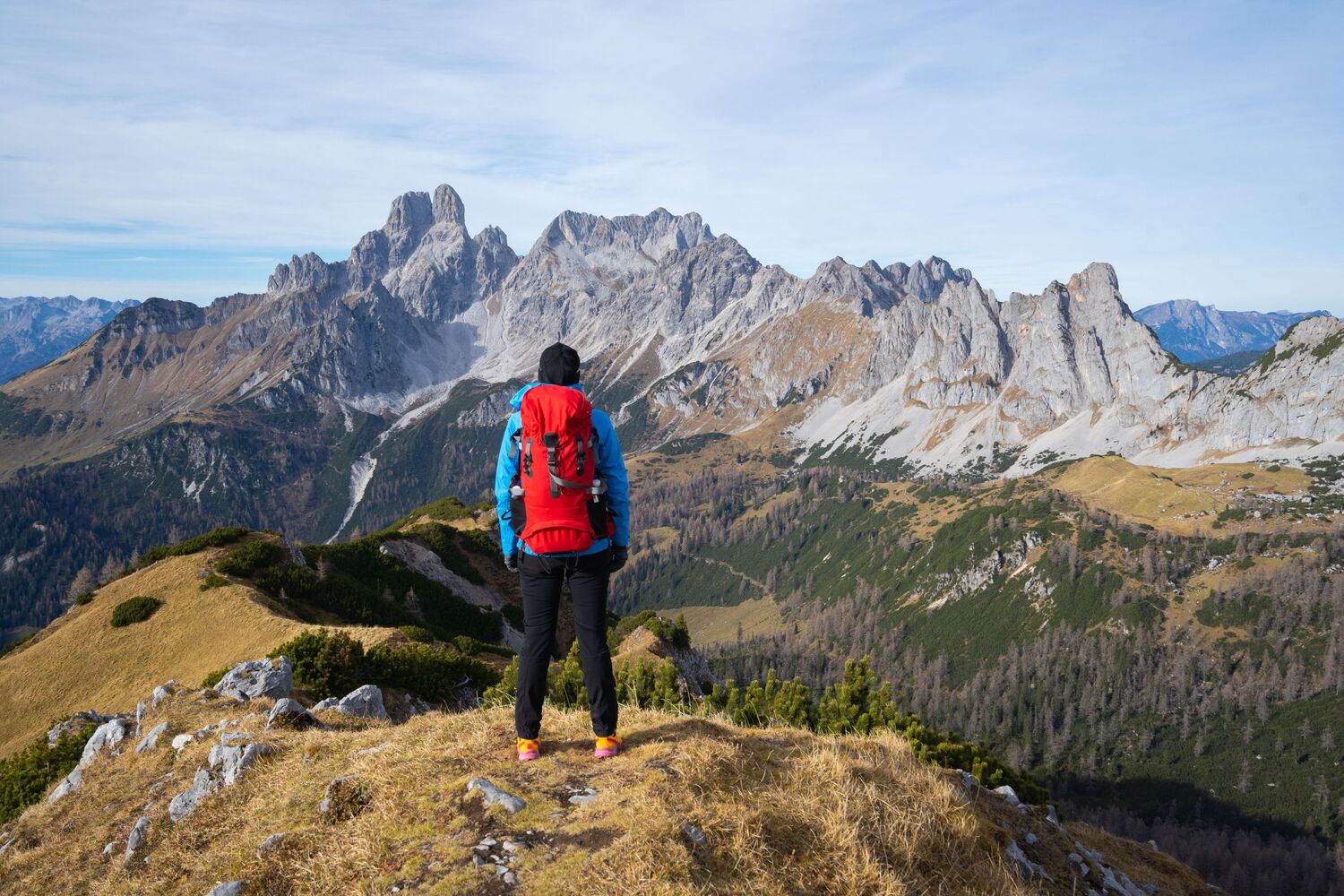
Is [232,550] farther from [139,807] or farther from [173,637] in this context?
[139,807]

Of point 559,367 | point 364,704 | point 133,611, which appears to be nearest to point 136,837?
point 364,704

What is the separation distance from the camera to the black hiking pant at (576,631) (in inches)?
420

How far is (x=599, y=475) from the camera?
1091cm

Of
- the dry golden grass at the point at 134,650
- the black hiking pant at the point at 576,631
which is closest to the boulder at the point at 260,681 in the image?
the dry golden grass at the point at 134,650

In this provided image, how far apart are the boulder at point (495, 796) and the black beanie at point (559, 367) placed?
583cm

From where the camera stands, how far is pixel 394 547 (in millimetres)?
54156

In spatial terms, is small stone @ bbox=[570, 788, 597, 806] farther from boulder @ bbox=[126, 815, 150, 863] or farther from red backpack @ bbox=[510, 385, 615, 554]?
boulder @ bbox=[126, 815, 150, 863]

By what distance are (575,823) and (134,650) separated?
3534 centimetres

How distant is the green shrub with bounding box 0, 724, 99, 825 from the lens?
16.8 metres

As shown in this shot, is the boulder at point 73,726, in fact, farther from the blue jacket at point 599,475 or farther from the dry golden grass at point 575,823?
the blue jacket at point 599,475

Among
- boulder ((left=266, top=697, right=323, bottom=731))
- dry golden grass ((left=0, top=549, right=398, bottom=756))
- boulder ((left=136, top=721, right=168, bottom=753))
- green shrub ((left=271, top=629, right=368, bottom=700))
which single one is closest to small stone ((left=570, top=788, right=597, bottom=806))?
boulder ((left=266, top=697, right=323, bottom=731))

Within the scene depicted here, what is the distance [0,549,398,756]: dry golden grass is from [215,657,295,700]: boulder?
871 centimetres

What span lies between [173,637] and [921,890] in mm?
37499

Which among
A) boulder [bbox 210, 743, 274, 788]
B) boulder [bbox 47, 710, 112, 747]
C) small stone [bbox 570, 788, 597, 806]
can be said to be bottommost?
boulder [bbox 47, 710, 112, 747]
